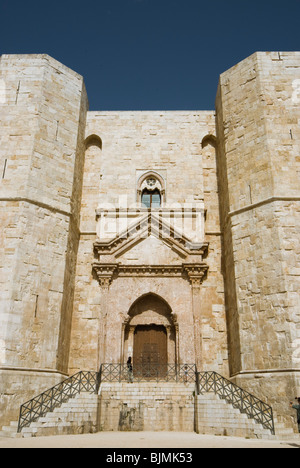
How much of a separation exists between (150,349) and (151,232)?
13.1ft

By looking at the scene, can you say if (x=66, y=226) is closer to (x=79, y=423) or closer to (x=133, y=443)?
(x=79, y=423)

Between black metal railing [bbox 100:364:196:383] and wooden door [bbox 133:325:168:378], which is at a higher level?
wooden door [bbox 133:325:168:378]

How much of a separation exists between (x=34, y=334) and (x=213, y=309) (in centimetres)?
572

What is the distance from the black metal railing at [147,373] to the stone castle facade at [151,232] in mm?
270

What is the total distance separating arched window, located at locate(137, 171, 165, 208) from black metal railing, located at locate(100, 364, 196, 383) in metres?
5.86

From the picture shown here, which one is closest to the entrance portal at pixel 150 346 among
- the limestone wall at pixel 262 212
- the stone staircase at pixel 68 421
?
the limestone wall at pixel 262 212

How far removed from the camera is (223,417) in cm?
862

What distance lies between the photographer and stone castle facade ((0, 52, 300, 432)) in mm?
10406

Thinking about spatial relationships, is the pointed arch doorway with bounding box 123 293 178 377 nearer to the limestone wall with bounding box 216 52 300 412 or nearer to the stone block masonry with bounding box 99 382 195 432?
the limestone wall with bounding box 216 52 300 412

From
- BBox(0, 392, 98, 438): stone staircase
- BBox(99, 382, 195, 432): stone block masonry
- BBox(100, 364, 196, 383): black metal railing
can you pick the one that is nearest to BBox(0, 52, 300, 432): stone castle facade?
BBox(100, 364, 196, 383): black metal railing

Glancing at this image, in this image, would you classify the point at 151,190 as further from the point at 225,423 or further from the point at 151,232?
the point at 225,423

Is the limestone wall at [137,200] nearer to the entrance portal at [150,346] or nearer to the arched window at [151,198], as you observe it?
the arched window at [151,198]

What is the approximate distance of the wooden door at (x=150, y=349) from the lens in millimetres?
12118

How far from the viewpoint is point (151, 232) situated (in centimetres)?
1348
